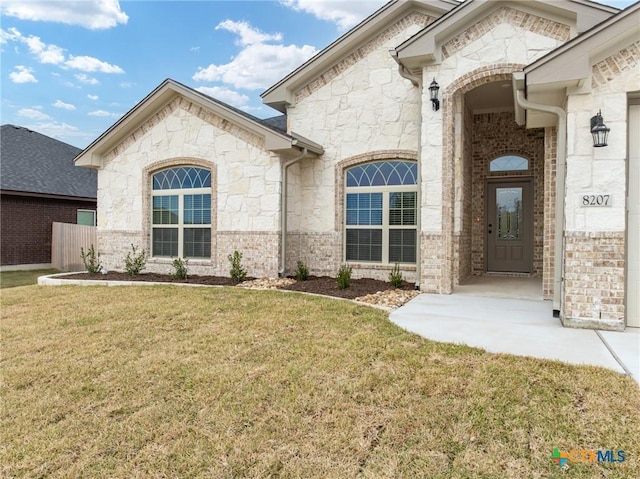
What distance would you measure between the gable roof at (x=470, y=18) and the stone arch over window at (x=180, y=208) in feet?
17.9

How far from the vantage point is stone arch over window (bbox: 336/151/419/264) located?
359 inches

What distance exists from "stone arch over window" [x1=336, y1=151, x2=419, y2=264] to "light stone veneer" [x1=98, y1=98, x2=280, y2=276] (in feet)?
5.75

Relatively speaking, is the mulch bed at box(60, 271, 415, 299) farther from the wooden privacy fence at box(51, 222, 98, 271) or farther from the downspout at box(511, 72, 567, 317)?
the wooden privacy fence at box(51, 222, 98, 271)

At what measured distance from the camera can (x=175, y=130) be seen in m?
10.4

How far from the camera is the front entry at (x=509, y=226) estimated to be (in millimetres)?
10516

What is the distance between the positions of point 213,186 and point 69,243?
7915mm

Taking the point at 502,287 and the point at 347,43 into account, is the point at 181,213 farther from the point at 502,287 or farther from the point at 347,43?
the point at 502,287

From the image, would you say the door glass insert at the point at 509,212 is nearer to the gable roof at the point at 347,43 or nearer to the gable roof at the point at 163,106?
the gable roof at the point at 347,43

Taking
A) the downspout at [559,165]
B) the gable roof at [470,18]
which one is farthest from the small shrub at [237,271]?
the downspout at [559,165]

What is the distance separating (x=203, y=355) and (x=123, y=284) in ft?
19.3

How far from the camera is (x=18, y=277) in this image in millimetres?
12102

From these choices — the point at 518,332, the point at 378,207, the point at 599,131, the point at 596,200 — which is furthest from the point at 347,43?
the point at 518,332

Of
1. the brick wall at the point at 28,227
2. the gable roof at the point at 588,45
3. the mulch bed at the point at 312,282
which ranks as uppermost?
the gable roof at the point at 588,45

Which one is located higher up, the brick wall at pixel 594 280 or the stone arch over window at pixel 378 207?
the stone arch over window at pixel 378 207
